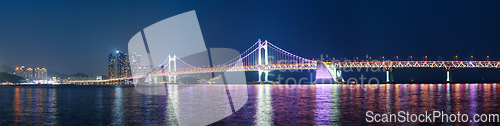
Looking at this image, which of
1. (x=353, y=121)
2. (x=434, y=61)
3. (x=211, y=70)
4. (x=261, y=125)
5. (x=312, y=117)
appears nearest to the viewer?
(x=261, y=125)

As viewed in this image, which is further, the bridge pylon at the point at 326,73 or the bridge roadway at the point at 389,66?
the bridge roadway at the point at 389,66

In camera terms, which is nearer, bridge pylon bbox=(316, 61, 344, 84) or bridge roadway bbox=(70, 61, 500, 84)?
bridge pylon bbox=(316, 61, 344, 84)

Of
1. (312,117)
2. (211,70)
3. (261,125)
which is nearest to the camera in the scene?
(261,125)

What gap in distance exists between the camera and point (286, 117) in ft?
51.3

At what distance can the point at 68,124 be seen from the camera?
48.0ft

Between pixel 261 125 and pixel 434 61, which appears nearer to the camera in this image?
pixel 261 125

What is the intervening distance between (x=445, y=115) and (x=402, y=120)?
9.46 feet

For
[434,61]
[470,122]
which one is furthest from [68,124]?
[434,61]

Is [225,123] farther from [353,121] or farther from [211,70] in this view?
[211,70]

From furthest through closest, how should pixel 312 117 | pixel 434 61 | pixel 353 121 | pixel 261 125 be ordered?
pixel 434 61, pixel 312 117, pixel 353 121, pixel 261 125

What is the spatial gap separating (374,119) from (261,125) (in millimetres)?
4271

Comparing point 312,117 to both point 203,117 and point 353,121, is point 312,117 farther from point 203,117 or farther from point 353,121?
point 203,117

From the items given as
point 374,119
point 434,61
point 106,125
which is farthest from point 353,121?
point 434,61

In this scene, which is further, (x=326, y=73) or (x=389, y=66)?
(x=389, y=66)
